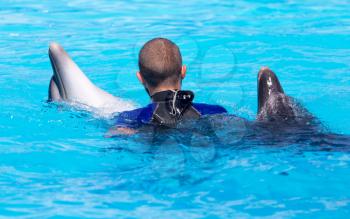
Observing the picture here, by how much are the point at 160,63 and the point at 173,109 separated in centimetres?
39

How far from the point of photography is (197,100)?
7.39 m

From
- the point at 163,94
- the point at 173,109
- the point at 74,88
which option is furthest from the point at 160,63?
the point at 74,88

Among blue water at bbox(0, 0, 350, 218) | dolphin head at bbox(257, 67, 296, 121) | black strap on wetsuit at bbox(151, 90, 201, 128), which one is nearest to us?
blue water at bbox(0, 0, 350, 218)

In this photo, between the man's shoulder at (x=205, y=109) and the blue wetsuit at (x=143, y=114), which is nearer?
the blue wetsuit at (x=143, y=114)

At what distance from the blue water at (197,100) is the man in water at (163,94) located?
0.19 meters

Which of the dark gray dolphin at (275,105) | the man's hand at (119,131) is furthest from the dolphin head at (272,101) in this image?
the man's hand at (119,131)

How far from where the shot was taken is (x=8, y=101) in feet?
22.7

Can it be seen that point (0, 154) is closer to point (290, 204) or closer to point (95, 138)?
point (95, 138)

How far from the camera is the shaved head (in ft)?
17.2

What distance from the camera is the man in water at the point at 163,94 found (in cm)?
511

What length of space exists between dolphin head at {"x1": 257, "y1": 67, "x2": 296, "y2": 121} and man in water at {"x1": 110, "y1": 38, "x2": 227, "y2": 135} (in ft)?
1.20

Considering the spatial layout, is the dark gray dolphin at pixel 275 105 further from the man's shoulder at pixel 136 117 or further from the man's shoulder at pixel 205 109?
the man's shoulder at pixel 136 117

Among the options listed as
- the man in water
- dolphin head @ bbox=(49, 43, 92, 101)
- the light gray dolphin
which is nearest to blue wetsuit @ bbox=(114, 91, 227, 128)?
the man in water

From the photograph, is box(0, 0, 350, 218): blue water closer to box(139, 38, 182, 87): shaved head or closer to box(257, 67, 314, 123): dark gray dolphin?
box(257, 67, 314, 123): dark gray dolphin
